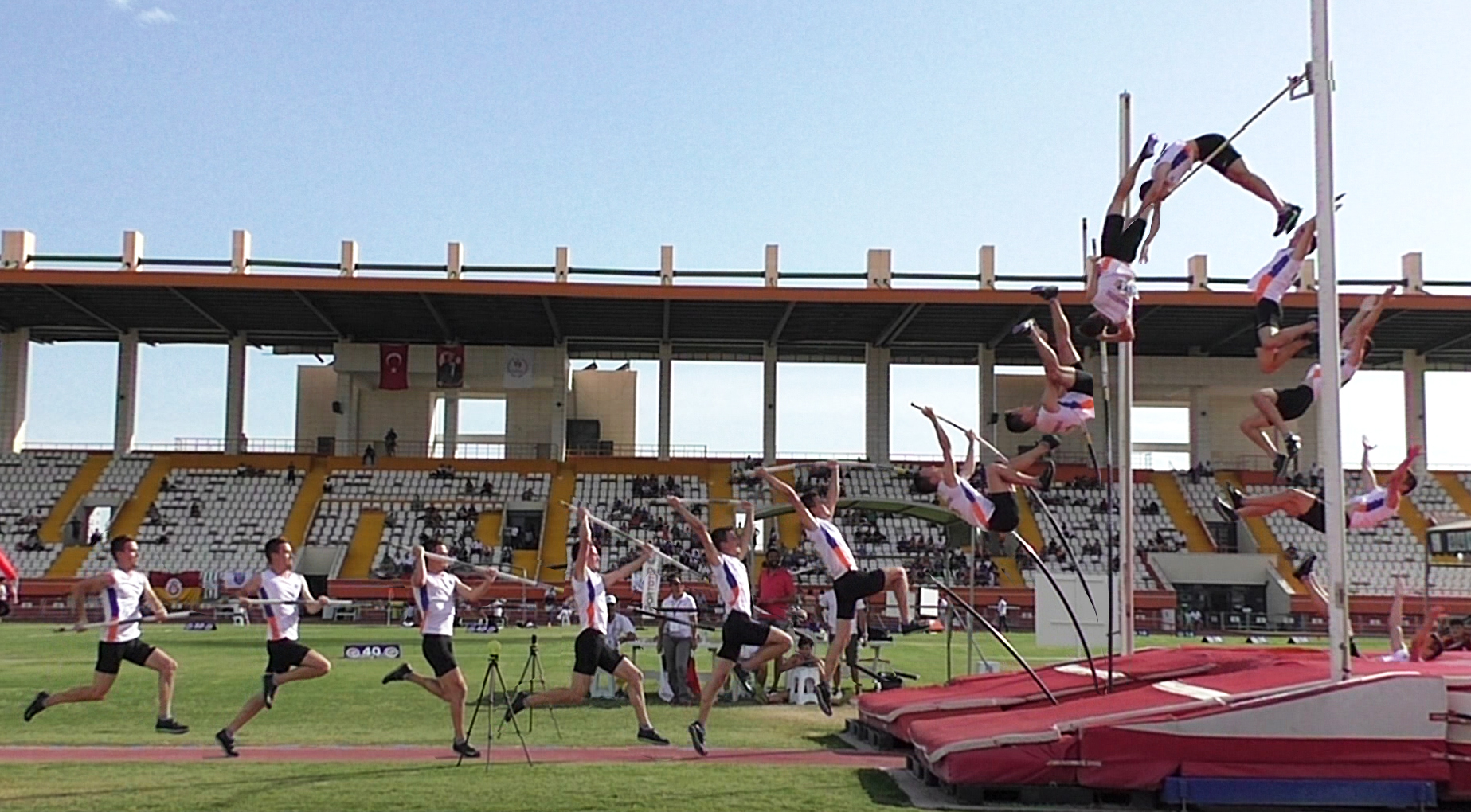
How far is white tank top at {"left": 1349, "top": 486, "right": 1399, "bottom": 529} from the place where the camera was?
1330cm

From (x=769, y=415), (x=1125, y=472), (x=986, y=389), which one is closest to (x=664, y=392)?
(x=769, y=415)

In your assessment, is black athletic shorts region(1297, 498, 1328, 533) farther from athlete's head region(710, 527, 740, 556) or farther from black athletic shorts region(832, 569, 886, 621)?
athlete's head region(710, 527, 740, 556)

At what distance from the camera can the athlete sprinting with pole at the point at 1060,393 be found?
11.7m

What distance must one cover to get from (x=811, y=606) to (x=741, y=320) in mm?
16162

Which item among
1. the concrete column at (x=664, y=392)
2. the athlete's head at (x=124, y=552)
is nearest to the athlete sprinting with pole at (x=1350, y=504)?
the athlete's head at (x=124, y=552)

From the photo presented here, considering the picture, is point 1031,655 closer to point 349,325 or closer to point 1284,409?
point 1284,409

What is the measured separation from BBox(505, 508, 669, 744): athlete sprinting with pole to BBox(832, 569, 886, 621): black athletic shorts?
163cm

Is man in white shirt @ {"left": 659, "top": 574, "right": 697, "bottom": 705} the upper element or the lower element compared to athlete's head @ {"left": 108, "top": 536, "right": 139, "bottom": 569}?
lower

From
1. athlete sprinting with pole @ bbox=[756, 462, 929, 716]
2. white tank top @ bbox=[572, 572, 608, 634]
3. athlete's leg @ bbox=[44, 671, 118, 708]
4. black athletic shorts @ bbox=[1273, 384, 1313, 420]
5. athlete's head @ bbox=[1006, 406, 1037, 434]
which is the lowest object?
athlete's leg @ bbox=[44, 671, 118, 708]

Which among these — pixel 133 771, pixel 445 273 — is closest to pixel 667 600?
pixel 133 771

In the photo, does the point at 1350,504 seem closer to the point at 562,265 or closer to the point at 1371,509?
the point at 1371,509

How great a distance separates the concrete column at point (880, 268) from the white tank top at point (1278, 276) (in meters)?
29.8

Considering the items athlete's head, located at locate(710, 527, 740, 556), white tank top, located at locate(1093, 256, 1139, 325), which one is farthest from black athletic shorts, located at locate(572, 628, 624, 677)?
white tank top, located at locate(1093, 256, 1139, 325)

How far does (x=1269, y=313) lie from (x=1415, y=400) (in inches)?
1523
